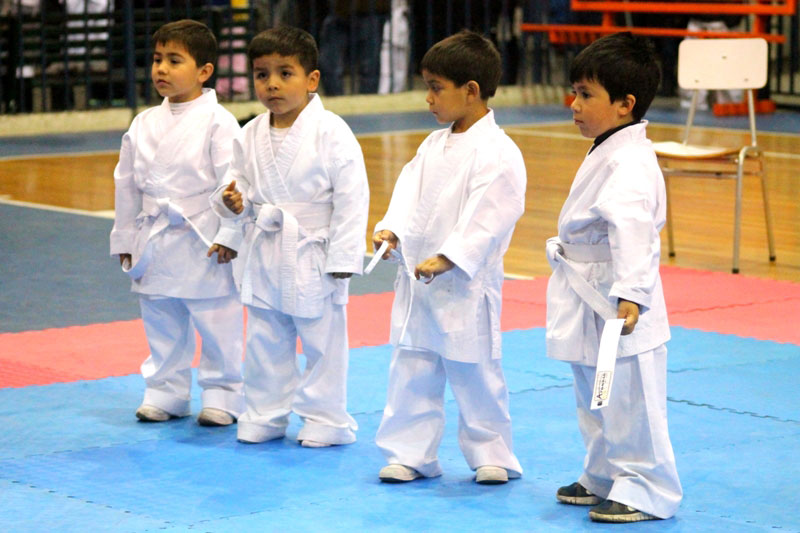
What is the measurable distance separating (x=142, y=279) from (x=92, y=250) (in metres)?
3.07

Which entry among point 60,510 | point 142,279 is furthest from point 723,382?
point 60,510

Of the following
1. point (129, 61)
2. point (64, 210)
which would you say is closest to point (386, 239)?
point (64, 210)

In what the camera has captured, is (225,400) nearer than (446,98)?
No

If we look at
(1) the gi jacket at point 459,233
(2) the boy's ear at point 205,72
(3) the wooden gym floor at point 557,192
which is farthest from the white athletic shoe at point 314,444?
(3) the wooden gym floor at point 557,192

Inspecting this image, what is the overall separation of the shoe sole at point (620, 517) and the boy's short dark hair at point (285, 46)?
5.11 ft

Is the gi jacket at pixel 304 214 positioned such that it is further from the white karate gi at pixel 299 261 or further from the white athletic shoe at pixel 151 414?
the white athletic shoe at pixel 151 414

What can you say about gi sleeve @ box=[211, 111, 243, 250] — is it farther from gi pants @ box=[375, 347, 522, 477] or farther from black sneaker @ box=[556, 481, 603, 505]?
black sneaker @ box=[556, 481, 603, 505]

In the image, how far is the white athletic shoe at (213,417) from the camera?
14.1 ft

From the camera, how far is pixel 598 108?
3.42m

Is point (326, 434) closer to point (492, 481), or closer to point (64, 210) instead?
point (492, 481)

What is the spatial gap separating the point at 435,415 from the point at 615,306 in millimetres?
670

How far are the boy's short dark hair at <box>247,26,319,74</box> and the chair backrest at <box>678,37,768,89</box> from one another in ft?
12.9

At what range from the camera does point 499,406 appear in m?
3.74

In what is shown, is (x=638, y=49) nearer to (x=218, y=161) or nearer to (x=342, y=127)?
(x=342, y=127)
